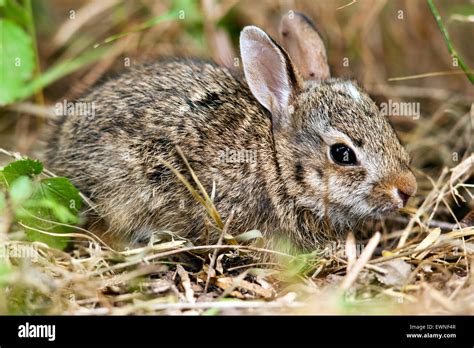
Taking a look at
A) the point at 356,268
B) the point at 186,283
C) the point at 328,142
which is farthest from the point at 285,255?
the point at 328,142

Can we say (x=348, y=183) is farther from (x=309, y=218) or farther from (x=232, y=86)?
(x=232, y=86)

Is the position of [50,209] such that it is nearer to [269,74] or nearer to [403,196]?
[269,74]

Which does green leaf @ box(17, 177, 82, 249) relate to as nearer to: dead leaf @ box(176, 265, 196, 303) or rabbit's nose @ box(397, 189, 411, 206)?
dead leaf @ box(176, 265, 196, 303)

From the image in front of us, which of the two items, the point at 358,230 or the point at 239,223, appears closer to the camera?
the point at 239,223

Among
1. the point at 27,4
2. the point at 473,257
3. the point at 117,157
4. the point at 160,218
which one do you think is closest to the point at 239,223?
the point at 160,218

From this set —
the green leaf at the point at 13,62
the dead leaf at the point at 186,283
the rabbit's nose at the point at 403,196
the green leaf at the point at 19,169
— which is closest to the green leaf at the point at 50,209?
the green leaf at the point at 19,169

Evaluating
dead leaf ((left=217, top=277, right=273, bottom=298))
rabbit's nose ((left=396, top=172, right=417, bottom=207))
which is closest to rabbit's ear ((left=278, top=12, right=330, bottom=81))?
rabbit's nose ((left=396, top=172, right=417, bottom=207))
